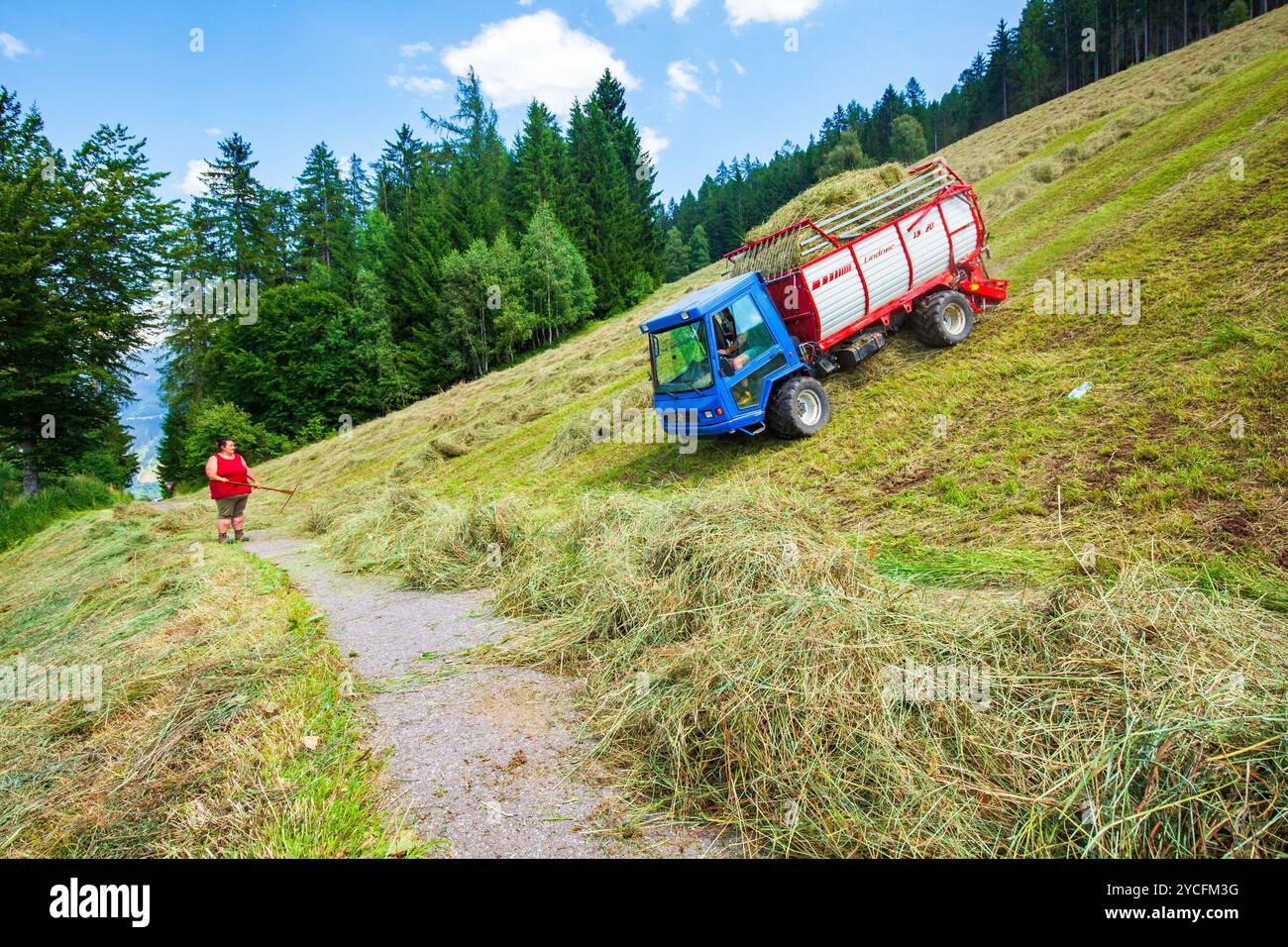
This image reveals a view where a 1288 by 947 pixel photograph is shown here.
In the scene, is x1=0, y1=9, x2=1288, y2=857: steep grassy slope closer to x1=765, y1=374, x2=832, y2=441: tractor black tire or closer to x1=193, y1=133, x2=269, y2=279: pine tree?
x1=765, y1=374, x2=832, y2=441: tractor black tire

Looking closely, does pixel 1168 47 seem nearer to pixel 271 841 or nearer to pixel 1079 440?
pixel 1079 440

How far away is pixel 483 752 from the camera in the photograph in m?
3.29

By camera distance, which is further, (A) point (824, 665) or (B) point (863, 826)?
(A) point (824, 665)

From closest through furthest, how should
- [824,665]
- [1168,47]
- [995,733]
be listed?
[995,733] < [824,665] < [1168,47]

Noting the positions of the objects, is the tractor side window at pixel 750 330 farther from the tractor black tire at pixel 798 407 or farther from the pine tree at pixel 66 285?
the pine tree at pixel 66 285

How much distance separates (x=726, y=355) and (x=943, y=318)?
4194 millimetres

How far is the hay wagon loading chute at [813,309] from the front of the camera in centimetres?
965

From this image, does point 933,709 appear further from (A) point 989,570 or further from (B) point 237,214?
(B) point 237,214

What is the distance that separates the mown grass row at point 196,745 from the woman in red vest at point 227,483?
→ 5.56m

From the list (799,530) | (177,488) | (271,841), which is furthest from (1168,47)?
(177,488)

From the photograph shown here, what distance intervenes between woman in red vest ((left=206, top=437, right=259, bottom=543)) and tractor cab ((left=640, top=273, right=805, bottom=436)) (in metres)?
8.06

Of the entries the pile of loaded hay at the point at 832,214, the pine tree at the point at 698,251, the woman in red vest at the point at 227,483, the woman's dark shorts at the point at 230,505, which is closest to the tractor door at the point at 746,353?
the pile of loaded hay at the point at 832,214

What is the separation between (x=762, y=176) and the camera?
78.0 m
